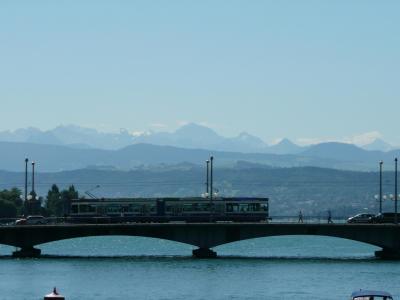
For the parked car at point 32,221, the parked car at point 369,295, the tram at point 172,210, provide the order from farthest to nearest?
the parked car at point 32,221, the tram at point 172,210, the parked car at point 369,295

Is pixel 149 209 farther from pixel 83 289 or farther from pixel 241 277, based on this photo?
pixel 83 289

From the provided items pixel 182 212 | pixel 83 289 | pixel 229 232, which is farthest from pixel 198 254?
pixel 83 289

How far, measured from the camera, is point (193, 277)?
11856 centimetres

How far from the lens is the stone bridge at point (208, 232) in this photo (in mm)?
143000

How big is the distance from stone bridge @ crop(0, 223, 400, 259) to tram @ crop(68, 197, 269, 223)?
16005 mm

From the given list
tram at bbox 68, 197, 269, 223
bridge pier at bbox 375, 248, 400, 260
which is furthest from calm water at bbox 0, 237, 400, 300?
tram at bbox 68, 197, 269, 223

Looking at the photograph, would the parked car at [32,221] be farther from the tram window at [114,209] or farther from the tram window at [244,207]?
the tram window at [244,207]

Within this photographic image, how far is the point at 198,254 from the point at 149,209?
64.7 feet

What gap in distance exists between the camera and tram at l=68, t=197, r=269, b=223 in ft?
532

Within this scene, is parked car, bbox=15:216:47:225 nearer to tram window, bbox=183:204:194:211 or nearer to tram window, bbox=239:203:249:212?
tram window, bbox=183:204:194:211

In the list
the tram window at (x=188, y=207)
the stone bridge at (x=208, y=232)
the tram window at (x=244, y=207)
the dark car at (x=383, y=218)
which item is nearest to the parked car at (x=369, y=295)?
the stone bridge at (x=208, y=232)

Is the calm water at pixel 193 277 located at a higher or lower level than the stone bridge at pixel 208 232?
lower

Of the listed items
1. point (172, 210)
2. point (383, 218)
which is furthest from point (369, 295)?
point (172, 210)

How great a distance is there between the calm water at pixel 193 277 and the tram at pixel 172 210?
14.3 m
